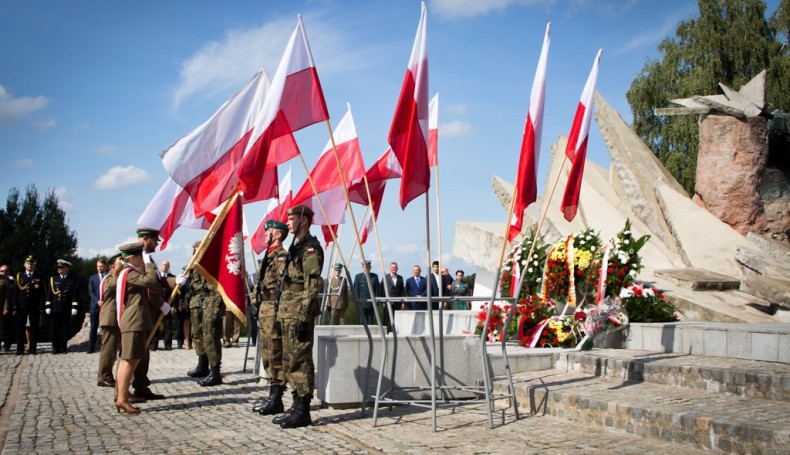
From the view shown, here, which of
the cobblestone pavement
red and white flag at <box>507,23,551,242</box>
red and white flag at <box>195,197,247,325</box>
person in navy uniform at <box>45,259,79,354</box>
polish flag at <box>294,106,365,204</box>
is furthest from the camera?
person in navy uniform at <box>45,259,79,354</box>

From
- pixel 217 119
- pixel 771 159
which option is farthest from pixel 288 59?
pixel 771 159

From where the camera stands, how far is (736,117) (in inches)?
611

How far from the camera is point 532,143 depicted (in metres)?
6.61

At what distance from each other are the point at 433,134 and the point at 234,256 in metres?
2.84

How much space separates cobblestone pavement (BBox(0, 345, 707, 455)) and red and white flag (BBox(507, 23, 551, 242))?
6.61 ft

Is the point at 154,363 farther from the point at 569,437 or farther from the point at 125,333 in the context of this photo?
the point at 569,437

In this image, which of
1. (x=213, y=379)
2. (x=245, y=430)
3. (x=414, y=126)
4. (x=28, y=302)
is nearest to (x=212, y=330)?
(x=213, y=379)

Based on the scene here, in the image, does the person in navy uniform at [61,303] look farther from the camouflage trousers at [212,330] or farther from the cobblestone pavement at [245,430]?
the camouflage trousers at [212,330]

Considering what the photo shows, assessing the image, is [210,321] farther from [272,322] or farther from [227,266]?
[272,322]

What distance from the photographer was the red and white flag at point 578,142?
23.4 feet

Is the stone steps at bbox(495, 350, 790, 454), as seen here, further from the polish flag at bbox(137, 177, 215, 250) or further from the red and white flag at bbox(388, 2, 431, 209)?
the polish flag at bbox(137, 177, 215, 250)

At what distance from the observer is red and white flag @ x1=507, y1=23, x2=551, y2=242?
6.60 meters

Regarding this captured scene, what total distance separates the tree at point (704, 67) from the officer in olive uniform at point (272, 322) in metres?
24.3

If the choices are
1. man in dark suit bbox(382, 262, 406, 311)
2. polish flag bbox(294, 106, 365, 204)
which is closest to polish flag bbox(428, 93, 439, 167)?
polish flag bbox(294, 106, 365, 204)
